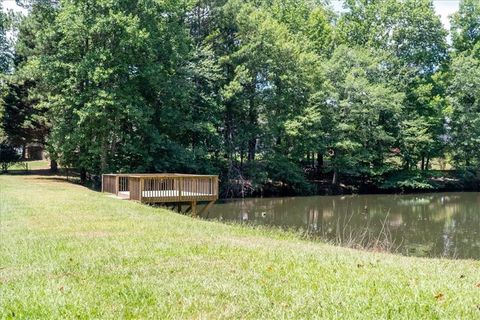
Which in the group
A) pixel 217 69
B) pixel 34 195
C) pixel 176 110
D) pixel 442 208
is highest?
pixel 217 69

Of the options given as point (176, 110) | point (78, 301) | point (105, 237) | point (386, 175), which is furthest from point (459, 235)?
point (386, 175)

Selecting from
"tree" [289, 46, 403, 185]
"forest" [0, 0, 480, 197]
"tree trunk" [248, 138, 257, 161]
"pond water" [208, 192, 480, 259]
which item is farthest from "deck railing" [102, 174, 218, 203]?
"tree" [289, 46, 403, 185]

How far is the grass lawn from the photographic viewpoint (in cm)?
362

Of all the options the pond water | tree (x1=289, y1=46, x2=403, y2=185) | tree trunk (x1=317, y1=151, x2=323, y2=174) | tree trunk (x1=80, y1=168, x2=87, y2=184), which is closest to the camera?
the pond water

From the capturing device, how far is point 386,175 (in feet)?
112

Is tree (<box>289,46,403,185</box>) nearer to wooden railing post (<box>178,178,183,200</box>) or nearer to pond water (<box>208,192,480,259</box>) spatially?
pond water (<box>208,192,480,259</box>)

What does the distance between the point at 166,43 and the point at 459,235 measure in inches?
682

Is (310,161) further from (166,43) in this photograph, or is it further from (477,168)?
(166,43)

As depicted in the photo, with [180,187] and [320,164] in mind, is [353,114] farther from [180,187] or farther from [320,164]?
[180,187]

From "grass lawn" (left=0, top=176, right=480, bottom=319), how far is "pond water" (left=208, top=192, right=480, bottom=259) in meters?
4.84

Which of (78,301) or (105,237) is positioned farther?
(105,237)

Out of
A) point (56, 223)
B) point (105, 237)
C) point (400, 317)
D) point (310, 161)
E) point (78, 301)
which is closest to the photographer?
point (400, 317)

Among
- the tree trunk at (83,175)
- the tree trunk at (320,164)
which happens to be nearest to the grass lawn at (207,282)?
the tree trunk at (83,175)

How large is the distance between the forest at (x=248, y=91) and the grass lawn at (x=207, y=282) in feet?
52.4
